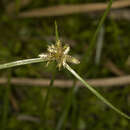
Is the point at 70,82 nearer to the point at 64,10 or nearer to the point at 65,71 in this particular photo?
the point at 65,71

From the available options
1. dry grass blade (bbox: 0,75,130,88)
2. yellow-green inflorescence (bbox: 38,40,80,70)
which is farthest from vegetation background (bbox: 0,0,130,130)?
yellow-green inflorescence (bbox: 38,40,80,70)

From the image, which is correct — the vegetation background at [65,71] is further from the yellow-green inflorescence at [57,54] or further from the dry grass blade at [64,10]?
the yellow-green inflorescence at [57,54]

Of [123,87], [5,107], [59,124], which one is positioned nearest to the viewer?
[5,107]

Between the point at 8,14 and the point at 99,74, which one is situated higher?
the point at 8,14

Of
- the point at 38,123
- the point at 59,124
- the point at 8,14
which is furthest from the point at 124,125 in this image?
the point at 8,14

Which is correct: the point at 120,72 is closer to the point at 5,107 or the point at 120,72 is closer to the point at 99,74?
the point at 99,74

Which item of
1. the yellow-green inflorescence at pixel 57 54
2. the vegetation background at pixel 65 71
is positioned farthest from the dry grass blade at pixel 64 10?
the yellow-green inflorescence at pixel 57 54

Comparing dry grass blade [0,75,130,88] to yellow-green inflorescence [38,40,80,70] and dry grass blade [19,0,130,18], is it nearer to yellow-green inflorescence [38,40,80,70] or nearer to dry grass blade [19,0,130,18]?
dry grass blade [19,0,130,18]

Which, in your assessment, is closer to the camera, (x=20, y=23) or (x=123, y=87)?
(x=123, y=87)

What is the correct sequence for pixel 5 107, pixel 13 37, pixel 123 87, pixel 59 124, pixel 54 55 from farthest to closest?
pixel 13 37 → pixel 123 87 → pixel 59 124 → pixel 5 107 → pixel 54 55

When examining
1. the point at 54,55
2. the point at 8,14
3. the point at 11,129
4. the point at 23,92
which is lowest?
the point at 54,55
